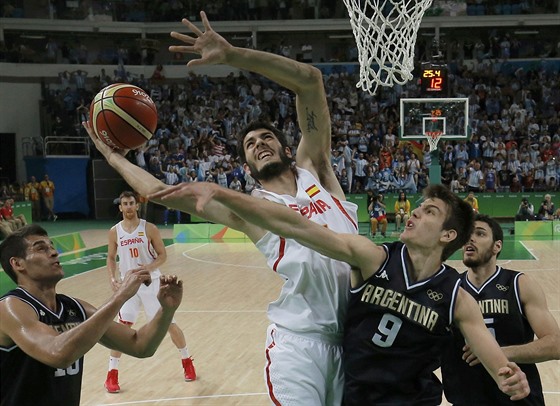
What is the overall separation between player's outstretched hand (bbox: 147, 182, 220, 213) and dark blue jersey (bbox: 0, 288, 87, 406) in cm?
101

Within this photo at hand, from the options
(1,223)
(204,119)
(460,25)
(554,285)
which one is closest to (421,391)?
(554,285)

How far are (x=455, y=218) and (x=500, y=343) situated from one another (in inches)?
31.7

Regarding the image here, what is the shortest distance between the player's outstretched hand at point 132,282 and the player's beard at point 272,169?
2.77 ft

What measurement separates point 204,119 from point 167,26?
6.04 m

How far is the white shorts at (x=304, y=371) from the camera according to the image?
10.9 ft

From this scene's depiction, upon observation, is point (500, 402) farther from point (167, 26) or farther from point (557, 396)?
point (167, 26)

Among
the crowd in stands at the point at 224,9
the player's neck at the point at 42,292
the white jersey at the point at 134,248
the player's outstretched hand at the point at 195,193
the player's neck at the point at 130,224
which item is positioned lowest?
the white jersey at the point at 134,248

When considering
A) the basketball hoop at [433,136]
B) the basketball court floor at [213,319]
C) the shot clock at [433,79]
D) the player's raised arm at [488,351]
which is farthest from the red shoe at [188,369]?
the basketball hoop at [433,136]

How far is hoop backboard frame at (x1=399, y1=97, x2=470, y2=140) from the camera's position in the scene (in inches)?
683

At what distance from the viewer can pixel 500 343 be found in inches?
145

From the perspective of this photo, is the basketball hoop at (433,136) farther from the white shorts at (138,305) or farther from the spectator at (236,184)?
the white shorts at (138,305)

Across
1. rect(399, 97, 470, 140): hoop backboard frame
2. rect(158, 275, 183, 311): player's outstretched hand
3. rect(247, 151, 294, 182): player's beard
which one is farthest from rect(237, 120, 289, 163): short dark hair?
rect(399, 97, 470, 140): hoop backboard frame

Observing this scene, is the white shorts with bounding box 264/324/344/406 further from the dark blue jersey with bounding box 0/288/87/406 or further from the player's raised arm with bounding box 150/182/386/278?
the dark blue jersey with bounding box 0/288/87/406

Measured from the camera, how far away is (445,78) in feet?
54.3
